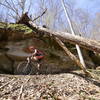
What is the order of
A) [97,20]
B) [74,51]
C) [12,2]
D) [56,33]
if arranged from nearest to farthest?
1. [56,33]
2. [74,51]
3. [12,2]
4. [97,20]

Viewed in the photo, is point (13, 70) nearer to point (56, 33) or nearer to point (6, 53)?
point (6, 53)

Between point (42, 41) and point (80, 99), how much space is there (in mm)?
5869

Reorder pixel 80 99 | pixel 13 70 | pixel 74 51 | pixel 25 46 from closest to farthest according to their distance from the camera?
pixel 80 99, pixel 13 70, pixel 25 46, pixel 74 51

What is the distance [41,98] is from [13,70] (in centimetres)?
497

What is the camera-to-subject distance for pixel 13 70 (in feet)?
23.8

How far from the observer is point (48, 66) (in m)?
7.53

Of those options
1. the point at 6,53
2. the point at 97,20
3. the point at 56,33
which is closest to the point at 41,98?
the point at 56,33

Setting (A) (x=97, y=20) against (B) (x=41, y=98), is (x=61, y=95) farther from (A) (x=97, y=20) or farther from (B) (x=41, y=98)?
(A) (x=97, y=20)

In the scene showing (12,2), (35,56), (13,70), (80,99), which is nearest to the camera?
(80,99)

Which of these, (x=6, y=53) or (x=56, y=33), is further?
(x=6, y=53)

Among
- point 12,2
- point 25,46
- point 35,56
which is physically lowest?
point 35,56

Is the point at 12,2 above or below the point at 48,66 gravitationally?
above

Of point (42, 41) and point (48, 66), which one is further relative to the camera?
point (42, 41)

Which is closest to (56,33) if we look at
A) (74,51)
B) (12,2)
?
(74,51)
